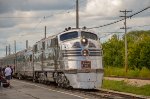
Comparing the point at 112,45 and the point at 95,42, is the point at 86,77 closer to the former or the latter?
the point at 95,42

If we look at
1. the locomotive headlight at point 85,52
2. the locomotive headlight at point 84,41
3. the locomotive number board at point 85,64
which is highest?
the locomotive headlight at point 84,41

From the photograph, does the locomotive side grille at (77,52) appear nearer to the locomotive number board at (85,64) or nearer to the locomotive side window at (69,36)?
the locomotive number board at (85,64)

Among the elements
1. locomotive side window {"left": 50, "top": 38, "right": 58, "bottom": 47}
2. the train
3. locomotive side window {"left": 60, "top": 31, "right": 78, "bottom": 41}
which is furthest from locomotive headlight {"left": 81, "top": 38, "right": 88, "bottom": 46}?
locomotive side window {"left": 50, "top": 38, "right": 58, "bottom": 47}

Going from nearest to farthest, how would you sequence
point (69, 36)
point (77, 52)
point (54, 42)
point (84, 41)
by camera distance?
point (77, 52)
point (84, 41)
point (69, 36)
point (54, 42)

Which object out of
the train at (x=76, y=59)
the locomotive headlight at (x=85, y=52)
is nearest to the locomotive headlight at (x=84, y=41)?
the train at (x=76, y=59)

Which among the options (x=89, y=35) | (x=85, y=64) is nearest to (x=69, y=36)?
Answer: (x=89, y=35)

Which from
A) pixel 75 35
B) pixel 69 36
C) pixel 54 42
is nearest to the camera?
pixel 75 35

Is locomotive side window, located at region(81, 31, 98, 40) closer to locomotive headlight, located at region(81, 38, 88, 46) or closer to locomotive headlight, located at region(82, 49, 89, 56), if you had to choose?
locomotive headlight, located at region(81, 38, 88, 46)

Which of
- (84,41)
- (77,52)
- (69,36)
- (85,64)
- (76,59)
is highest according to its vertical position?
(69,36)

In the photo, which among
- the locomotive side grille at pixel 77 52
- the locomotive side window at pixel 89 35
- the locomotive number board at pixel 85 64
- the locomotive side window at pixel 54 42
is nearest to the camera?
the locomotive number board at pixel 85 64

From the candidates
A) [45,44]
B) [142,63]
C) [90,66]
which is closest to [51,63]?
[45,44]

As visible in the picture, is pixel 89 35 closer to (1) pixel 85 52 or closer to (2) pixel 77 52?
(1) pixel 85 52

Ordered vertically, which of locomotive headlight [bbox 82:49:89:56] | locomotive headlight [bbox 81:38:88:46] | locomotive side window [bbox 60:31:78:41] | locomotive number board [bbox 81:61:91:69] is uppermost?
locomotive side window [bbox 60:31:78:41]

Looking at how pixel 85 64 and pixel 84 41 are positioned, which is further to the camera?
pixel 84 41
